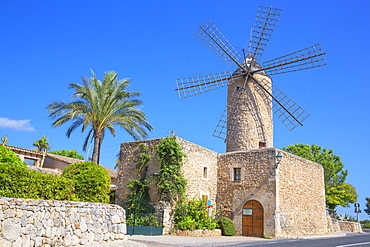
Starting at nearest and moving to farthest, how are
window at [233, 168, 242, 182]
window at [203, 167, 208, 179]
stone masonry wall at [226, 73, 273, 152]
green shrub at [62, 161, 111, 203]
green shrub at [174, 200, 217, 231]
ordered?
green shrub at [62, 161, 111, 203] → green shrub at [174, 200, 217, 231] → window at [203, 167, 208, 179] → window at [233, 168, 242, 182] → stone masonry wall at [226, 73, 273, 152]

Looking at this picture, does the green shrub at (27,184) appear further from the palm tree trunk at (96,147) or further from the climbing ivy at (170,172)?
the palm tree trunk at (96,147)

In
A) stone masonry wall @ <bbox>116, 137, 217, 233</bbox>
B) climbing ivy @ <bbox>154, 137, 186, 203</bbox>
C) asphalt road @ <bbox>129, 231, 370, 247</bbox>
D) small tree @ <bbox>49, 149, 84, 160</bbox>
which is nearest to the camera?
asphalt road @ <bbox>129, 231, 370, 247</bbox>

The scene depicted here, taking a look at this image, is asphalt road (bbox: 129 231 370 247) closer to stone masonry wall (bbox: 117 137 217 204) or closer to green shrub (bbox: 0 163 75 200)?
green shrub (bbox: 0 163 75 200)

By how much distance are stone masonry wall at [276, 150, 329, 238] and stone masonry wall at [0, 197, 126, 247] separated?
9254 millimetres

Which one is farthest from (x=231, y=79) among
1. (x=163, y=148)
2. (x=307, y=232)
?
(x=307, y=232)

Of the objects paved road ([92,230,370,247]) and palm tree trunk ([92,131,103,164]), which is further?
palm tree trunk ([92,131,103,164])

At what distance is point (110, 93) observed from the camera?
766 inches

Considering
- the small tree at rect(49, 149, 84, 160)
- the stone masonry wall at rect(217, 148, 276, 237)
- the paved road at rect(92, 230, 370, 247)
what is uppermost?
the small tree at rect(49, 149, 84, 160)

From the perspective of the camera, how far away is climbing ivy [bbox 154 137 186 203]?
15.8 meters

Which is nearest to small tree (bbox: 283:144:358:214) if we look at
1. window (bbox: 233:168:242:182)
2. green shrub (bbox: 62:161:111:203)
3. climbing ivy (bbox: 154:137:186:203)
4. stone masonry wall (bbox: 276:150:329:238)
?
stone masonry wall (bbox: 276:150:329:238)

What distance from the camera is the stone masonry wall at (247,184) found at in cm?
1677

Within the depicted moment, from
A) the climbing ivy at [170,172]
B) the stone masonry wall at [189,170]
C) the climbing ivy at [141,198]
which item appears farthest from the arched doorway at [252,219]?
the climbing ivy at [141,198]

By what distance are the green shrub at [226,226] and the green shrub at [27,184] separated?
30.2ft

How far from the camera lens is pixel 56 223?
8.26m
